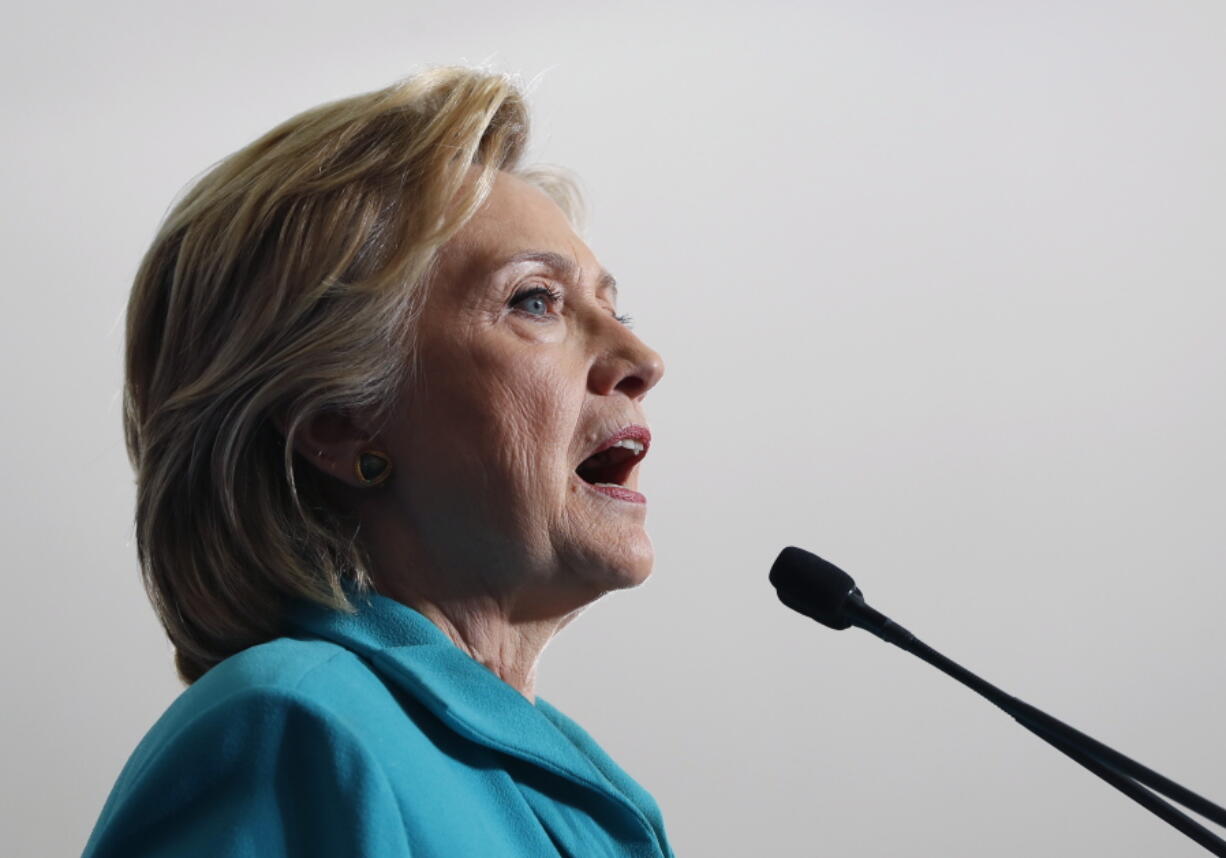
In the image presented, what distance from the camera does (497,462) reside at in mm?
1094

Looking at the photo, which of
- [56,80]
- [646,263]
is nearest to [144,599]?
[56,80]

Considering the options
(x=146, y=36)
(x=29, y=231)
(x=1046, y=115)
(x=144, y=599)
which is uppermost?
(x=1046, y=115)

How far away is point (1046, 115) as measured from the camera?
2557 millimetres

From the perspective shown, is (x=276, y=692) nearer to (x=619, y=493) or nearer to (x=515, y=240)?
(x=619, y=493)

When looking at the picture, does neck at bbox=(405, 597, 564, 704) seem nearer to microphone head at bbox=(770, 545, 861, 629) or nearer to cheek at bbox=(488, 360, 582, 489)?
cheek at bbox=(488, 360, 582, 489)

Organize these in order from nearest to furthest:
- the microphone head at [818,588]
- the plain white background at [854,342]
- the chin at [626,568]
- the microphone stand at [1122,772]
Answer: the microphone stand at [1122,772] < the microphone head at [818,588] < the chin at [626,568] < the plain white background at [854,342]

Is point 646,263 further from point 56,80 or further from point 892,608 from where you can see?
point 56,80

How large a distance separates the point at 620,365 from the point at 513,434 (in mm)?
125

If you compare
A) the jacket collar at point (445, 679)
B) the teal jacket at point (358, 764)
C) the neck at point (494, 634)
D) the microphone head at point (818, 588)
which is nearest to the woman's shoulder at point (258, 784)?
the teal jacket at point (358, 764)

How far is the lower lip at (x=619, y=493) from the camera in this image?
1.13 meters

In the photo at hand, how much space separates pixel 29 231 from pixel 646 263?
1.06 metres

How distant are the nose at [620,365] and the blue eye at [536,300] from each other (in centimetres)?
6

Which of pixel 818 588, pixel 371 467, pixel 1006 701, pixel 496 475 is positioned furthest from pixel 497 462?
pixel 1006 701

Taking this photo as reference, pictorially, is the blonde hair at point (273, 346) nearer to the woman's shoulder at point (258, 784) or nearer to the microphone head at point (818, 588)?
the woman's shoulder at point (258, 784)
